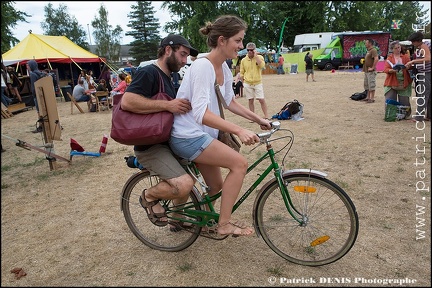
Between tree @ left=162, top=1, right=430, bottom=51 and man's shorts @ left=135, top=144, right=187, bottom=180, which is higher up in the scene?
tree @ left=162, top=1, right=430, bottom=51

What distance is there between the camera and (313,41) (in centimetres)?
3450

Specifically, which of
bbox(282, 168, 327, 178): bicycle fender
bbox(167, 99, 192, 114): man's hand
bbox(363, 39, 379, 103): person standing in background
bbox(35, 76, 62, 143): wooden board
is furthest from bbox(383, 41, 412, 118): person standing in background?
bbox(35, 76, 62, 143): wooden board

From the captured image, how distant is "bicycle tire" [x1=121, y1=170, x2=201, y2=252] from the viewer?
3.04 meters

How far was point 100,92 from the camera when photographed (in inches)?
509

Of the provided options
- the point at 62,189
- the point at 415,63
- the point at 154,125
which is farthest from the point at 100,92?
the point at 154,125

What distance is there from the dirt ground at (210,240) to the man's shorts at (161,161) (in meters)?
0.84

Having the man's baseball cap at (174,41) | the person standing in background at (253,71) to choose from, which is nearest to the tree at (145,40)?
the person standing in background at (253,71)

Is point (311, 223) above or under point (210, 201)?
under

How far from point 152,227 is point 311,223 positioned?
1.63 metres

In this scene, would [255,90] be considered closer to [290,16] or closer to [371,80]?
[371,80]

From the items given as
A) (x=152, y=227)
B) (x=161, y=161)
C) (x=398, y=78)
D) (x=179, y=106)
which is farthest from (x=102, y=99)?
(x=179, y=106)

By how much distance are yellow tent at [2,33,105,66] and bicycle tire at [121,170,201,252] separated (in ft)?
56.4

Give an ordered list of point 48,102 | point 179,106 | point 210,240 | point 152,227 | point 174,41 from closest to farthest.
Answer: point 179,106 → point 174,41 → point 210,240 → point 152,227 → point 48,102

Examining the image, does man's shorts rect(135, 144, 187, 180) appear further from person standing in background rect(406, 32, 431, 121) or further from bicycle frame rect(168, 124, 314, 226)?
person standing in background rect(406, 32, 431, 121)
